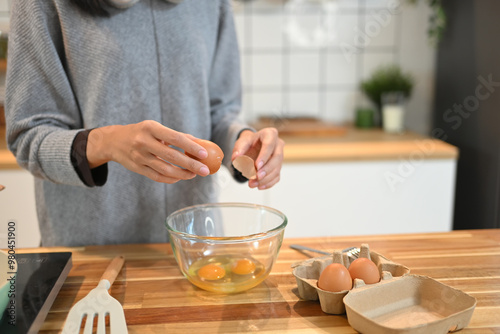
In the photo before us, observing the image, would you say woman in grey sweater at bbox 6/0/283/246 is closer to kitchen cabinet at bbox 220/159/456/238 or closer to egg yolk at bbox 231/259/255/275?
egg yolk at bbox 231/259/255/275

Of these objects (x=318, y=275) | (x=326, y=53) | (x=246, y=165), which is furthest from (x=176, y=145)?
(x=326, y=53)

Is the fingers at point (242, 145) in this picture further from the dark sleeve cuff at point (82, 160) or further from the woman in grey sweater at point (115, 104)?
the dark sleeve cuff at point (82, 160)

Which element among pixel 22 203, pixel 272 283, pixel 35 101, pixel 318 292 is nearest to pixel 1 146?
pixel 22 203

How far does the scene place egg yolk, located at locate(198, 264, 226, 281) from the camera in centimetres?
89

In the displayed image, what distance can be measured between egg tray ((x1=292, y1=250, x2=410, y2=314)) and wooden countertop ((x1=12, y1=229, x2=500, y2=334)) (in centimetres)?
2

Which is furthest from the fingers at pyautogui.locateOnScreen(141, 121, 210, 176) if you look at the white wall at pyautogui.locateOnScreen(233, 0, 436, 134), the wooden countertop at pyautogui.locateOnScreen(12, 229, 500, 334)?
the white wall at pyautogui.locateOnScreen(233, 0, 436, 134)

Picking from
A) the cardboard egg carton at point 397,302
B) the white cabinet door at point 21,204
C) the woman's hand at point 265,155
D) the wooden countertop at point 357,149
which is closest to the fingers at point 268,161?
the woman's hand at point 265,155

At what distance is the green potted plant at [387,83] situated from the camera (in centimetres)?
243

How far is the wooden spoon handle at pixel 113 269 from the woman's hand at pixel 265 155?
285 mm

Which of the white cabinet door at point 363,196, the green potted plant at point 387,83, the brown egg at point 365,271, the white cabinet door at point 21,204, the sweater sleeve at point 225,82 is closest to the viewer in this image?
the brown egg at point 365,271

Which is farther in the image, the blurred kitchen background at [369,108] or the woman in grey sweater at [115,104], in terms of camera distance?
the blurred kitchen background at [369,108]

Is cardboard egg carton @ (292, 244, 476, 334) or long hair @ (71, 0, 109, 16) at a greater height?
long hair @ (71, 0, 109, 16)

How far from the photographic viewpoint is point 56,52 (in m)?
1.09

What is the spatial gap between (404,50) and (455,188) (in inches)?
27.8
